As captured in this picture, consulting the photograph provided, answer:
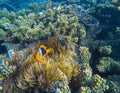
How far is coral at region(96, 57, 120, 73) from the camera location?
5859 mm

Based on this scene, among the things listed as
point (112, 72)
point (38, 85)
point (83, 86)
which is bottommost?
point (112, 72)

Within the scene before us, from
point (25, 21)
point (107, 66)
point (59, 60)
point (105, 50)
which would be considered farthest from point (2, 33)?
point (107, 66)

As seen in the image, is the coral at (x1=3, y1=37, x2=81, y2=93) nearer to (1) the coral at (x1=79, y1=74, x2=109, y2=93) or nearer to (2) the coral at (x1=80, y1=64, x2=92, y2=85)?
(2) the coral at (x1=80, y1=64, x2=92, y2=85)

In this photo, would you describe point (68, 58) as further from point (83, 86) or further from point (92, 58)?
point (92, 58)

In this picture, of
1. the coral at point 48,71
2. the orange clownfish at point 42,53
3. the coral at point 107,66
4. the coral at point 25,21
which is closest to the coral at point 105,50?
the coral at point 107,66

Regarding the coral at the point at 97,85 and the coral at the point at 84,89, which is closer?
the coral at the point at 84,89

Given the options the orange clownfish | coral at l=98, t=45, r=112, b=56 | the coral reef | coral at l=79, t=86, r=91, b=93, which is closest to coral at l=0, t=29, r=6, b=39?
the coral reef

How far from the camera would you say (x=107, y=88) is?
4848 mm

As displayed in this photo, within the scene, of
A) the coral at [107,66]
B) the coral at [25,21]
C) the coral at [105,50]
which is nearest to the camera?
the coral at [107,66]

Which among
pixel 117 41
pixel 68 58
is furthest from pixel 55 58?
pixel 117 41

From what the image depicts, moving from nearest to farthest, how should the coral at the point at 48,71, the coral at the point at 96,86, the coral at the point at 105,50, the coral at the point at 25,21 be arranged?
the coral at the point at 48,71
the coral at the point at 96,86
the coral at the point at 105,50
the coral at the point at 25,21

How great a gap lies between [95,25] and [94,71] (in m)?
2.87

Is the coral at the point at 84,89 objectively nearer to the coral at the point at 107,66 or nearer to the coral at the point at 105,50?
the coral at the point at 107,66

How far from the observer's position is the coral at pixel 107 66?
586 cm
